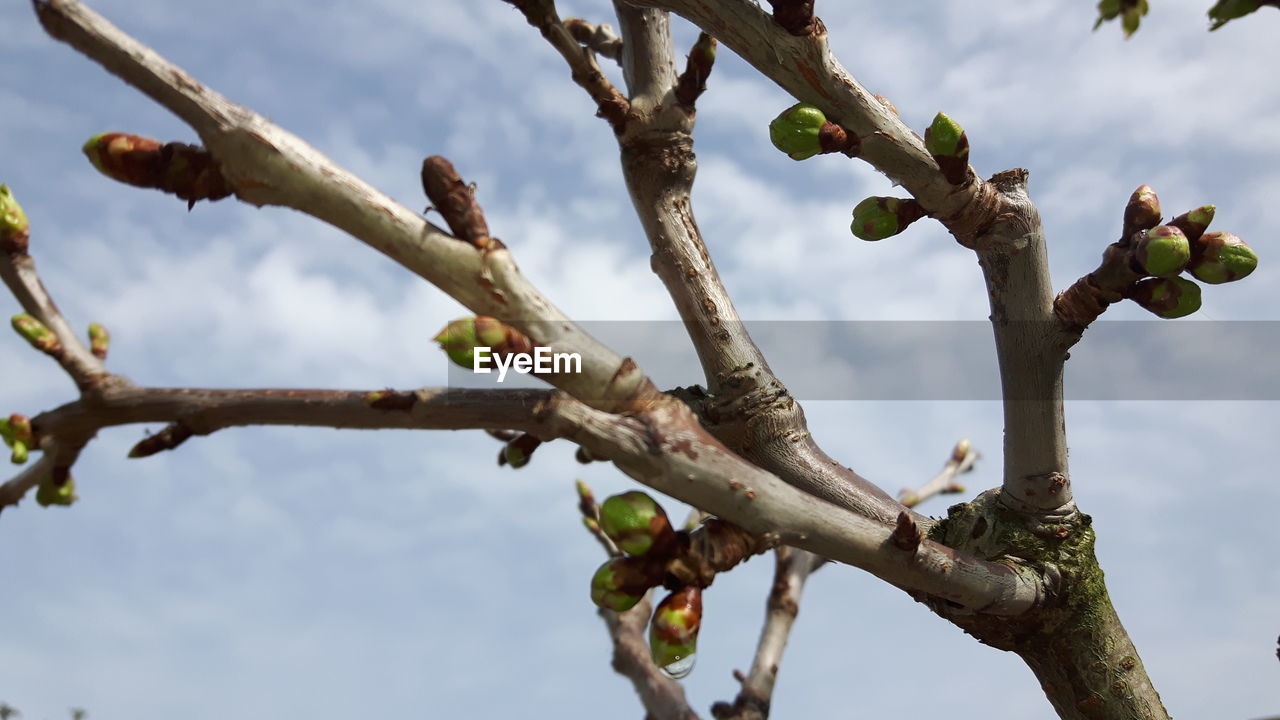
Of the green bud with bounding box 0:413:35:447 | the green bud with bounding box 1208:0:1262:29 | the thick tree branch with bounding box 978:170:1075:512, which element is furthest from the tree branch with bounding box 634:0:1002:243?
the green bud with bounding box 0:413:35:447

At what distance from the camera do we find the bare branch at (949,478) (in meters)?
8.16

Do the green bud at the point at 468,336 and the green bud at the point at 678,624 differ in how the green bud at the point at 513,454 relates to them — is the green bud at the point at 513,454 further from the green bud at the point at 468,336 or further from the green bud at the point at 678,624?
the green bud at the point at 468,336

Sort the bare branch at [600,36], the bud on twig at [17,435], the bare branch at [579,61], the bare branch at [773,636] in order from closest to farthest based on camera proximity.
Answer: the bud on twig at [17,435] < the bare branch at [579,61] < the bare branch at [600,36] < the bare branch at [773,636]

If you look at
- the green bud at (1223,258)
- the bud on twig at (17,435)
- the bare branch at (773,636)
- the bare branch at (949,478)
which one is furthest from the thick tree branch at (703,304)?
the bare branch at (949,478)

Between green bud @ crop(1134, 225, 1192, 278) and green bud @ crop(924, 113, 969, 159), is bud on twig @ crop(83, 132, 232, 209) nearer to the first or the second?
green bud @ crop(924, 113, 969, 159)

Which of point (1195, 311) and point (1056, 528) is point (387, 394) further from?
point (1195, 311)

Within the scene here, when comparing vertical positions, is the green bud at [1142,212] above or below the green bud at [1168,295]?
above

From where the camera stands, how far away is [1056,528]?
10.2ft

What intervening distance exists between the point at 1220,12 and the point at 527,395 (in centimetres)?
159

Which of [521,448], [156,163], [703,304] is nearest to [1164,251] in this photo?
[703,304]

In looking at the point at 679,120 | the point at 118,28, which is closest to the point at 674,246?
the point at 679,120

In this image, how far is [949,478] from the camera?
8.24m

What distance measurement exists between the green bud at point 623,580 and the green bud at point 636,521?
0.06 m

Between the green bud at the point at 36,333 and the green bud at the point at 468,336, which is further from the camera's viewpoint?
the green bud at the point at 36,333
